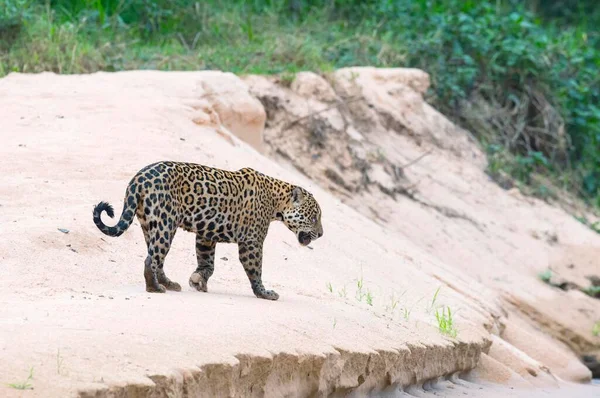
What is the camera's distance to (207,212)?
756cm

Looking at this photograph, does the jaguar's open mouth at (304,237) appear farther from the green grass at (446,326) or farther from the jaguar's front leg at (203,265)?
the green grass at (446,326)

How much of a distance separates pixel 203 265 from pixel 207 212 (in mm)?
410

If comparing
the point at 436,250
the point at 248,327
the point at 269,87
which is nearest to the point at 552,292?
the point at 436,250

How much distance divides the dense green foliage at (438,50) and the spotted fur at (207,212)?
7.30 meters

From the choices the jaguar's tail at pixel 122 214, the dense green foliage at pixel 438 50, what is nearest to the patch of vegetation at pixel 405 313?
the jaguar's tail at pixel 122 214

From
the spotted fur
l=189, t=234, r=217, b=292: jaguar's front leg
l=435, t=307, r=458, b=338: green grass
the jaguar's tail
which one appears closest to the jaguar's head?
the spotted fur

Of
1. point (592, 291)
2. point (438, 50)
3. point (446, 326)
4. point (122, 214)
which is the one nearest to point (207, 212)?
point (122, 214)

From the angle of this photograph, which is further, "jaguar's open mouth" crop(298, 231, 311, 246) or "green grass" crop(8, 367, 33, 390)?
"jaguar's open mouth" crop(298, 231, 311, 246)

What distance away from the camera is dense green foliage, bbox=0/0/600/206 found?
16.1 m

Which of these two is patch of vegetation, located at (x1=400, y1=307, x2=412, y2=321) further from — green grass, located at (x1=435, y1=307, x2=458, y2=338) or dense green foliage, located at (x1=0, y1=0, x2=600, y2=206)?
dense green foliage, located at (x1=0, y1=0, x2=600, y2=206)

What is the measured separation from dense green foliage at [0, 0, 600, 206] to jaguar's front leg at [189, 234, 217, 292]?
775 cm

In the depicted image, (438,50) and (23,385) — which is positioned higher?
(23,385)

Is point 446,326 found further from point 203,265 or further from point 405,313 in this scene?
point 203,265

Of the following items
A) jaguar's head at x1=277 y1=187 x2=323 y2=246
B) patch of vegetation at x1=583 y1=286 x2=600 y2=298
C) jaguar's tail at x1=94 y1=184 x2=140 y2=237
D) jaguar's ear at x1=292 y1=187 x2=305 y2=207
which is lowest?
patch of vegetation at x1=583 y1=286 x2=600 y2=298
